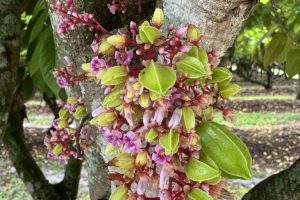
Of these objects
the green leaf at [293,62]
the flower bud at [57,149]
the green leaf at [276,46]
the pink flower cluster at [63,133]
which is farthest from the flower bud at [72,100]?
the green leaf at [276,46]

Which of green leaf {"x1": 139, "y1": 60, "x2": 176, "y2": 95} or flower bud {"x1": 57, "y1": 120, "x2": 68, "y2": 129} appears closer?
green leaf {"x1": 139, "y1": 60, "x2": 176, "y2": 95}

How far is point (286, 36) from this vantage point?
6.48 ft

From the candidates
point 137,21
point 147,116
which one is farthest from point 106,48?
point 137,21

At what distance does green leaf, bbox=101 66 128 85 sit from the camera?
797 mm

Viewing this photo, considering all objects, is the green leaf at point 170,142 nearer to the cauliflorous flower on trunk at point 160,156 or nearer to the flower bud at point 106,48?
the cauliflorous flower on trunk at point 160,156

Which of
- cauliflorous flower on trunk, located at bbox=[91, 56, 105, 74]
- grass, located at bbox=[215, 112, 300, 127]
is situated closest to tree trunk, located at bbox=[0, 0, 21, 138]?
cauliflorous flower on trunk, located at bbox=[91, 56, 105, 74]

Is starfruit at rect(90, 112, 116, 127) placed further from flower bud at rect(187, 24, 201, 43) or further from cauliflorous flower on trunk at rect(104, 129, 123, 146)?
flower bud at rect(187, 24, 201, 43)

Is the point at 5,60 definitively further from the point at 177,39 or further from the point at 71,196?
the point at 71,196

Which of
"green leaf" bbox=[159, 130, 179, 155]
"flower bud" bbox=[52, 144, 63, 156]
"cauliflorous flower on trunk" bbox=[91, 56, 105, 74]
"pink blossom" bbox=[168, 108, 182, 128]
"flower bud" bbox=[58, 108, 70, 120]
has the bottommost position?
"flower bud" bbox=[52, 144, 63, 156]

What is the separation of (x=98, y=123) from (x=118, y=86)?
7 centimetres

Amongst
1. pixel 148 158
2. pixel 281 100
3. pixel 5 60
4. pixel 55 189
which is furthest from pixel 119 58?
pixel 281 100

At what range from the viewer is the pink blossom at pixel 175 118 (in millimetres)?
778

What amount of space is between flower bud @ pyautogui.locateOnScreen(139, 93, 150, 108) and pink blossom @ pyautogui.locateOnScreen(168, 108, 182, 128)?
0.14 ft

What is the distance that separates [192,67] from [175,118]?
0.08 metres
